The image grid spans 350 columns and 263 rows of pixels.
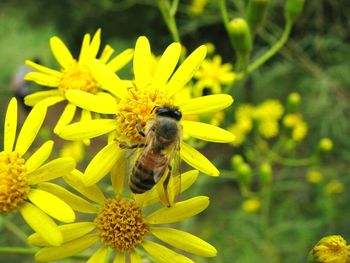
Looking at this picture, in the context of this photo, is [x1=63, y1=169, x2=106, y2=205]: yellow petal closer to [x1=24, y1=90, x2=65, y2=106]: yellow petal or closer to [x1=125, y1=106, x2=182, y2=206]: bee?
[x1=125, y1=106, x2=182, y2=206]: bee

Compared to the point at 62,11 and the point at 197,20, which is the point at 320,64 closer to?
the point at 197,20

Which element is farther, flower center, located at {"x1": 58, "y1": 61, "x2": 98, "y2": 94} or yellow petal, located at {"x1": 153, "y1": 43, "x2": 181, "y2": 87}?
flower center, located at {"x1": 58, "y1": 61, "x2": 98, "y2": 94}

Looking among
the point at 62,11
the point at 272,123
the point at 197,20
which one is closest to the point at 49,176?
the point at 272,123

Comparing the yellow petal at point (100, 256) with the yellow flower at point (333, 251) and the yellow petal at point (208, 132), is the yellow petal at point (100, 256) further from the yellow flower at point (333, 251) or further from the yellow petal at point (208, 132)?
the yellow flower at point (333, 251)

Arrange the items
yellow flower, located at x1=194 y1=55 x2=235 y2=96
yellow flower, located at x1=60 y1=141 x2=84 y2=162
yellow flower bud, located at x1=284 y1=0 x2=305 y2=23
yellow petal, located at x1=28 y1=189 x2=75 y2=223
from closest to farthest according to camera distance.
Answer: yellow petal, located at x1=28 y1=189 x2=75 y2=223 < yellow flower bud, located at x1=284 y1=0 x2=305 y2=23 < yellow flower, located at x1=194 y1=55 x2=235 y2=96 < yellow flower, located at x1=60 y1=141 x2=84 y2=162

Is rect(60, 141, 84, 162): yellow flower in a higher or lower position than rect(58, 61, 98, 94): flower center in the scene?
higher

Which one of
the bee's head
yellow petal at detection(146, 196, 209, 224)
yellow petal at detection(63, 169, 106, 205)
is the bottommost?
yellow petal at detection(146, 196, 209, 224)

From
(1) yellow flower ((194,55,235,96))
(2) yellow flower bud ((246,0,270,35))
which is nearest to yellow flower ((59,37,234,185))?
(2) yellow flower bud ((246,0,270,35))

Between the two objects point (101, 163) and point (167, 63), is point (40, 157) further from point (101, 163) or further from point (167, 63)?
point (167, 63)
